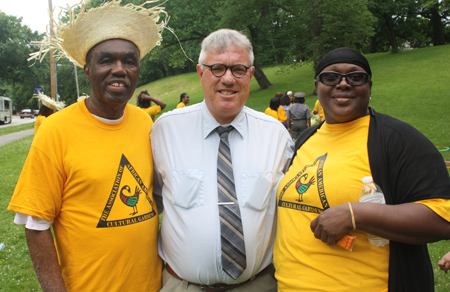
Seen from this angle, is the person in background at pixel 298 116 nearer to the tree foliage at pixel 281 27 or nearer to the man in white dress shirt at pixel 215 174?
the tree foliage at pixel 281 27

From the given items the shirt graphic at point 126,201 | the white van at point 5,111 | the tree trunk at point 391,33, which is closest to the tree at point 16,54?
the white van at point 5,111

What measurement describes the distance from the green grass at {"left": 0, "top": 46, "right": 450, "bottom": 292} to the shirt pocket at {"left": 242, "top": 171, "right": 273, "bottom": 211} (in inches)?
107

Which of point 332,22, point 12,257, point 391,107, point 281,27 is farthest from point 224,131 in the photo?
point 281,27

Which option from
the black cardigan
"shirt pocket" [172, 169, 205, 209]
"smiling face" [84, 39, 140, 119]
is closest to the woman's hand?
the black cardigan

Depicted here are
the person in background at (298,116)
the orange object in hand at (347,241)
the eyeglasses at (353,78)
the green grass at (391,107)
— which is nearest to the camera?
the orange object in hand at (347,241)

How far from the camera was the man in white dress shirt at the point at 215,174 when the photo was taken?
87.2 inches

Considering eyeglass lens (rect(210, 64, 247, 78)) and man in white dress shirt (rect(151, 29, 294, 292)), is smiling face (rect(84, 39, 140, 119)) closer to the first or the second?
man in white dress shirt (rect(151, 29, 294, 292))

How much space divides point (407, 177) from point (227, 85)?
1373 millimetres

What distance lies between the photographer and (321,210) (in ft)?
6.63

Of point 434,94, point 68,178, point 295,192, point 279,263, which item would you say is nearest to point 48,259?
point 68,178

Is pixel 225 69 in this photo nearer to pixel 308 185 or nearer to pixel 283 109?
pixel 308 185

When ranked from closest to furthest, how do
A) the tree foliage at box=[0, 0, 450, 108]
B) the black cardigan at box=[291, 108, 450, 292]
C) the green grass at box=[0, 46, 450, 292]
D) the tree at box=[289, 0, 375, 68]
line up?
the black cardigan at box=[291, 108, 450, 292], the green grass at box=[0, 46, 450, 292], the tree at box=[289, 0, 375, 68], the tree foliage at box=[0, 0, 450, 108]

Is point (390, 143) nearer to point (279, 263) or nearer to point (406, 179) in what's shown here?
point (406, 179)

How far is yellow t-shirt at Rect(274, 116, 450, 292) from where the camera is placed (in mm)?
1879
